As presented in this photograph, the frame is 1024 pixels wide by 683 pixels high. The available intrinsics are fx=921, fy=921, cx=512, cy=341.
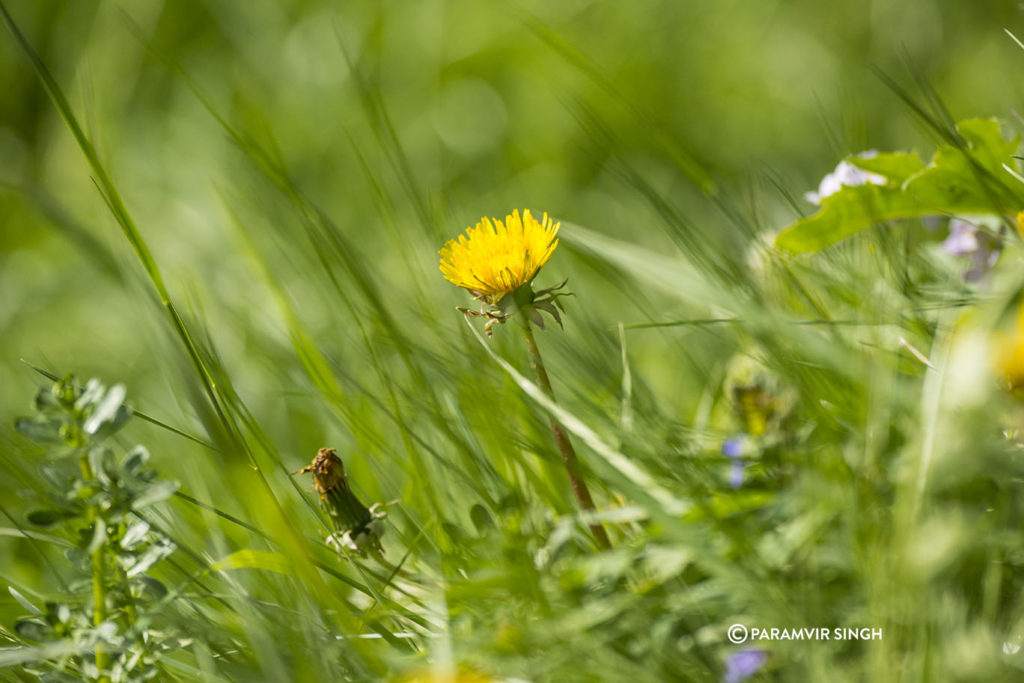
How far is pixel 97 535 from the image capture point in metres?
0.47

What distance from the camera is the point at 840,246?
762mm

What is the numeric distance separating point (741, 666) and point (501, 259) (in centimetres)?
27

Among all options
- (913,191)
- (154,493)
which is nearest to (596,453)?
(154,493)

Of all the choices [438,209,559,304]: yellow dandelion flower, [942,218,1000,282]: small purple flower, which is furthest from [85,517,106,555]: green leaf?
[942,218,1000,282]: small purple flower

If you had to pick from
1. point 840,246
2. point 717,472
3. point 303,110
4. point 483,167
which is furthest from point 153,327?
point 303,110

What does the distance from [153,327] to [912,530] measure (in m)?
0.35

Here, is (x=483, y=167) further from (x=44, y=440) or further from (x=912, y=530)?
(x=912, y=530)

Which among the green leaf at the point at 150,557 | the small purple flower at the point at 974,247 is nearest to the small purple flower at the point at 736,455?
the small purple flower at the point at 974,247

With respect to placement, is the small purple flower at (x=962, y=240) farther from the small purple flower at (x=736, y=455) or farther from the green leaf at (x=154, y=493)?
the green leaf at (x=154, y=493)

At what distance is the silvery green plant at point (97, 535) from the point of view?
474mm

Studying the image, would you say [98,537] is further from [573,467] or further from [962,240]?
[962,240]

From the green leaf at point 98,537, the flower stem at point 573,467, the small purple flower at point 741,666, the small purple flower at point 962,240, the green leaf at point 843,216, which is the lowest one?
the green leaf at point 98,537

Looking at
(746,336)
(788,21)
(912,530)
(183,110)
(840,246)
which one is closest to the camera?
(912,530)

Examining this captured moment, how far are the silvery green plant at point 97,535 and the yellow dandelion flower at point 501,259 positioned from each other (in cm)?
21
